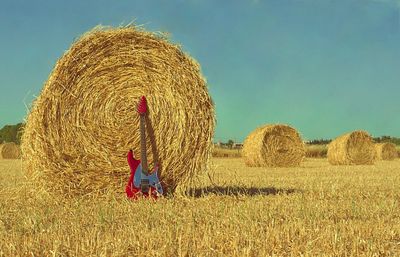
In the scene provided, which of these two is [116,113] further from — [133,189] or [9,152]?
[9,152]

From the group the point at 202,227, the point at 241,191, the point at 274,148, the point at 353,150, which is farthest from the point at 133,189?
the point at 353,150

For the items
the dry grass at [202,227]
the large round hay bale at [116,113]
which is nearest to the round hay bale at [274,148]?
the large round hay bale at [116,113]

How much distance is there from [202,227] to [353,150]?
56.0ft

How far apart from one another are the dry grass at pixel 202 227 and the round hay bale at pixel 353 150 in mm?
13759

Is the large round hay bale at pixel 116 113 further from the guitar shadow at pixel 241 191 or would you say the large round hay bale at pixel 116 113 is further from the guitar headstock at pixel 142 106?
the guitar shadow at pixel 241 191

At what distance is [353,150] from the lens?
20734 mm

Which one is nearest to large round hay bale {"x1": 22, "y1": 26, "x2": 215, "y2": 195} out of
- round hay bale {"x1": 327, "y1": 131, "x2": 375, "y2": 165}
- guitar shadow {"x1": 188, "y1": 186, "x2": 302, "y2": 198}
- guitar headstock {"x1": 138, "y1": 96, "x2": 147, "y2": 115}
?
guitar headstock {"x1": 138, "y1": 96, "x2": 147, "y2": 115}

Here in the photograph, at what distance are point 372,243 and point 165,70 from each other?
404 centimetres

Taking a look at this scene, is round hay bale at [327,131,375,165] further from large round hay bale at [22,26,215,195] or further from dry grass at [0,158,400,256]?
large round hay bale at [22,26,215,195]

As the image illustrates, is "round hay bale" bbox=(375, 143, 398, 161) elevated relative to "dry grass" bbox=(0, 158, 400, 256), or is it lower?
elevated

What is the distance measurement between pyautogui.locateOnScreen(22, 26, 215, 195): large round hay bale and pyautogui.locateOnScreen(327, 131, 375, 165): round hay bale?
1401 cm

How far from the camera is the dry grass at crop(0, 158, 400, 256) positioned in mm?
3898

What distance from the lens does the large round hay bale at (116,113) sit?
7.19 m

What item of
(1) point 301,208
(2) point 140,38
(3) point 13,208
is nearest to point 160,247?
(1) point 301,208
